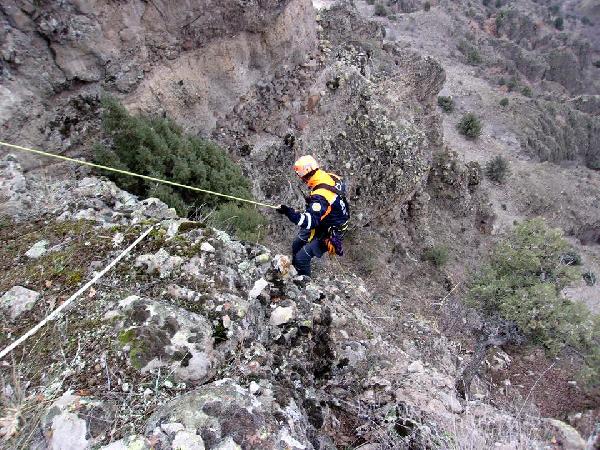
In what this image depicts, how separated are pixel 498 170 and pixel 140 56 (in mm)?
21159

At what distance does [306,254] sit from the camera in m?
7.28

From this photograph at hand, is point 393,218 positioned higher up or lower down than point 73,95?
lower down

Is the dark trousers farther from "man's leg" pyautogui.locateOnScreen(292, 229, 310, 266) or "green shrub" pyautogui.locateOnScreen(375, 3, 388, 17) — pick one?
"green shrub" pyautogui.locateOnScreen(375, 3, 388, 17)

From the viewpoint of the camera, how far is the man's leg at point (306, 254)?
7259 mm

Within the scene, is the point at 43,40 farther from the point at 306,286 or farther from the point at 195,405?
the point at 195,405

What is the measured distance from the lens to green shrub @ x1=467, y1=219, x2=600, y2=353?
6.92 m

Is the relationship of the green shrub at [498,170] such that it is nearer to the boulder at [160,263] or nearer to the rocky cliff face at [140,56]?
the rocky cliff face at [140,56]

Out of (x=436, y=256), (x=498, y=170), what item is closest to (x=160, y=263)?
(x=436, y=256)

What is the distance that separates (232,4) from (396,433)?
942cm

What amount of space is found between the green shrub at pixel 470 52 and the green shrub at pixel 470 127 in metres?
11.5

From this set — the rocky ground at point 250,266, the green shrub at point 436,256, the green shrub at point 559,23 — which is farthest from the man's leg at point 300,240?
the green shrub at point 559,23

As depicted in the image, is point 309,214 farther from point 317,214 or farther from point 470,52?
point 470,52

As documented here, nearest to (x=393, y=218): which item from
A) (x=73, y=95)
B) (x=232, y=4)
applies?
(x=232, y=4)

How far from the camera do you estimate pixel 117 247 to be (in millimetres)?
4414
